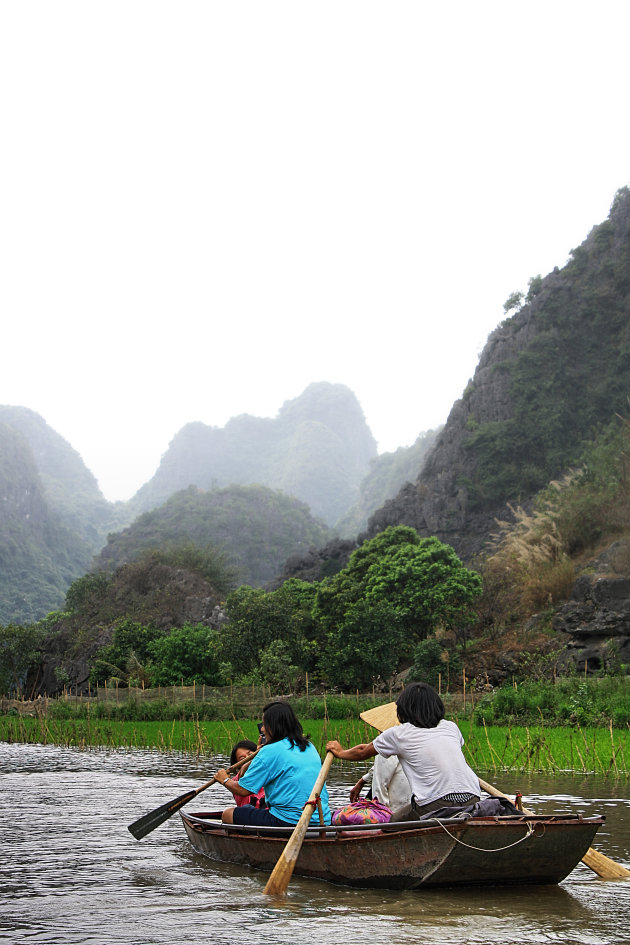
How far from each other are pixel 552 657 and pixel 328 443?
13120 cm

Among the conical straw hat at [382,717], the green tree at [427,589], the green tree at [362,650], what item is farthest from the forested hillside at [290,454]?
the conical straw hat at [382,717]

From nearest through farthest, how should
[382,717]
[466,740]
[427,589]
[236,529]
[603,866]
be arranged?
1. [603,866]
2. [382,717]
3. [466,740]
4. [427,589]
5. [236,529]

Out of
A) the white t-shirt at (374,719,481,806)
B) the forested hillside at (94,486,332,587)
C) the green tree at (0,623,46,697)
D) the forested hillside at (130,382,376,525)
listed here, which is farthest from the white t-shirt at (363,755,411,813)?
the forested hillside at (130,382,376,525)

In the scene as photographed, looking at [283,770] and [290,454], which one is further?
[290,454]

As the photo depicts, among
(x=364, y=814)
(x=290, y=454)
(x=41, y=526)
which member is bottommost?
(x=364, y=814)

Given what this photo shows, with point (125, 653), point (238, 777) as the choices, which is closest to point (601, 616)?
point (238, 777)

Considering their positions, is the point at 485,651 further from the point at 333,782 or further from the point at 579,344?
the point at 579,344

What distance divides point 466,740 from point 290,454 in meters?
142

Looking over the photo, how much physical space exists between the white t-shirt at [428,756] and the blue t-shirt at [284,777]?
1036mm

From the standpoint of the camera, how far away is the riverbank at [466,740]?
14336 mm

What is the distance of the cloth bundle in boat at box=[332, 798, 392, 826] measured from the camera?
7.20 meters

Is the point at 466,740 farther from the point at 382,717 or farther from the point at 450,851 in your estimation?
the point at 450,851

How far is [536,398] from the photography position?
5450cm

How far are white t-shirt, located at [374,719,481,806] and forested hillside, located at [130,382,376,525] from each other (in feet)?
451
